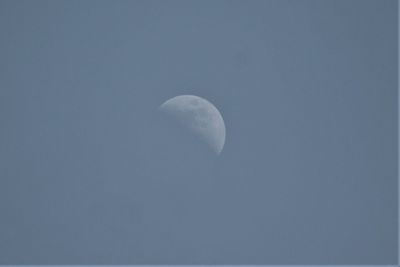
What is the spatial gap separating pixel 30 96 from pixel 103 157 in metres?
1.14

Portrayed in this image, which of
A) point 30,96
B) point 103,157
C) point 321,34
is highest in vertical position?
point 321,34

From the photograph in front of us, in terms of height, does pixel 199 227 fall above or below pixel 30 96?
below

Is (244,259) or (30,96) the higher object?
(30,96)

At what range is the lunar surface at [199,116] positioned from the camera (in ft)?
25.6

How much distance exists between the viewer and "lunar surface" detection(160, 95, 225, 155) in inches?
307

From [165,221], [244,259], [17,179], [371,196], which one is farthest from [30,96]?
[371,196]

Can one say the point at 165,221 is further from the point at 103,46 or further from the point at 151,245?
the point at 103,46

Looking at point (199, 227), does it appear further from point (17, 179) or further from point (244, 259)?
point (17, 179)

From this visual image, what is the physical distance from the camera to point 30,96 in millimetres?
7719

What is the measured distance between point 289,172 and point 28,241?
3254 mm

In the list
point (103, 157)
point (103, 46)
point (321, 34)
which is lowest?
point (103, 157)

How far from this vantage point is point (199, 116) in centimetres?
787

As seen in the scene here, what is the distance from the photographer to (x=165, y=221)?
771 centimetres

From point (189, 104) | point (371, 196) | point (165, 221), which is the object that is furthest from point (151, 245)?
point (371, 196)
